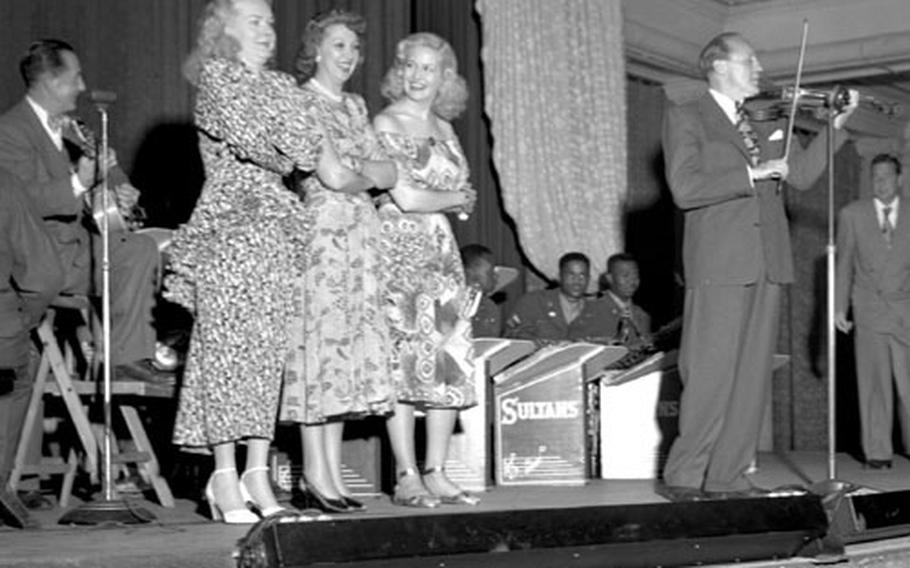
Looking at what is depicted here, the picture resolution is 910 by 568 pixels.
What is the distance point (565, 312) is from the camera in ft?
29.2

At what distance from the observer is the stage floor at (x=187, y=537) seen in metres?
3.65

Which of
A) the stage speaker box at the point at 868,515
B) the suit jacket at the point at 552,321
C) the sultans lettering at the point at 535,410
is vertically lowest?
the stage speaker box at the point at 868,515

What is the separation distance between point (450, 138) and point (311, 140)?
942 millimetres

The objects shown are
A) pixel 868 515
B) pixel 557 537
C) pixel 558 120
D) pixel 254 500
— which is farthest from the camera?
pixel 558 120

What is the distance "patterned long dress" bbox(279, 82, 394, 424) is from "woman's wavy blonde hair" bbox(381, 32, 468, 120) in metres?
0.44

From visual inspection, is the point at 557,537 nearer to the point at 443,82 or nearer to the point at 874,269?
the point at 443,82

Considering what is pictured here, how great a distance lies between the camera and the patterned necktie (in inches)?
216

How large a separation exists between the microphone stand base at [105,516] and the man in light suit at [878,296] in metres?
4.76

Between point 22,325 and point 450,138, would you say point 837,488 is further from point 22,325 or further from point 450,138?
point 22,325

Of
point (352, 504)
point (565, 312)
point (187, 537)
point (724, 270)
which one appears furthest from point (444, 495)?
point (565, 312)

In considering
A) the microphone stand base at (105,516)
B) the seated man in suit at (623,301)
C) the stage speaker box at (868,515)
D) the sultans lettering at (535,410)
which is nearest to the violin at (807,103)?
the stage speaker box at (868,515)

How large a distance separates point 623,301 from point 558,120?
1.27 m

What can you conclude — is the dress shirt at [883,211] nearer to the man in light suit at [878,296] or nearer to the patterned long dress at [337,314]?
the man in light suit at [878,296]

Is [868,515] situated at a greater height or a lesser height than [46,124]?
lesser
